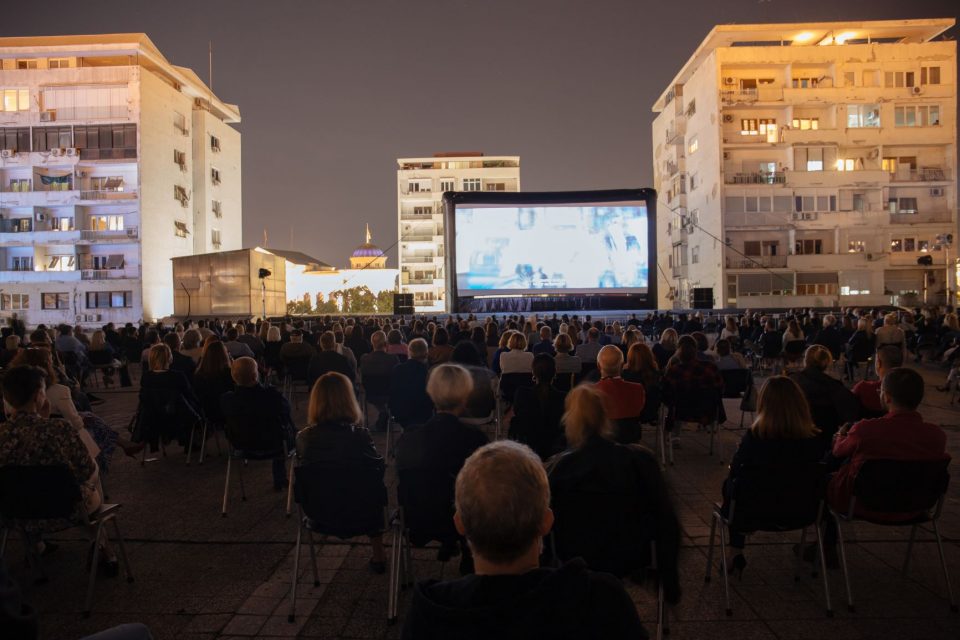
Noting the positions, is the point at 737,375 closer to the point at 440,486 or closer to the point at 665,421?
the point at 665,421

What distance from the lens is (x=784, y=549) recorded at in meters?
4.74

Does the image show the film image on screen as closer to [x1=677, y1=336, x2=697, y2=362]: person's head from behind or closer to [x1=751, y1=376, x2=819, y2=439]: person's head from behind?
[x1=677, y1=336, x2=697, y2=362]: person's head from behind

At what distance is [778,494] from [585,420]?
4.69 ft

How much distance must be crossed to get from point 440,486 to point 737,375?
231 inches

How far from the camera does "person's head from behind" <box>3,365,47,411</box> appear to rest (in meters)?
4.01

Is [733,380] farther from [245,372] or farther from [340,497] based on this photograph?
[340,497]

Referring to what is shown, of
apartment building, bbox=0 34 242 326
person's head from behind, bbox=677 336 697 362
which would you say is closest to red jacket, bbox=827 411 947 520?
person's head from behind, bbox=677 336 697 362

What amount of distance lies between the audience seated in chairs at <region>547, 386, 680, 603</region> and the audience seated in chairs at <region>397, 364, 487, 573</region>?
0.74 m

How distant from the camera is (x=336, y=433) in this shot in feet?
13.8

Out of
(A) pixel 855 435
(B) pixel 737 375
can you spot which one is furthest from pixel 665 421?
(A) pixel 855 435

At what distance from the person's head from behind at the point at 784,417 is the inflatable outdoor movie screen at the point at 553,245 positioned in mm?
22486

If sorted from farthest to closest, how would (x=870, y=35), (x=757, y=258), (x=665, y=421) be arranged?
1. (x=870, y=35)
2. (x=757, y=258)
3. (x=665, y=421)

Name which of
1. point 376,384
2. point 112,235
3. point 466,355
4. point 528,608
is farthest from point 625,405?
point 112,235

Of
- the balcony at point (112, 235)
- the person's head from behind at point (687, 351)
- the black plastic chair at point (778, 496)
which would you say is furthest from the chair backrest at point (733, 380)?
the balcony at point (112, 235)
